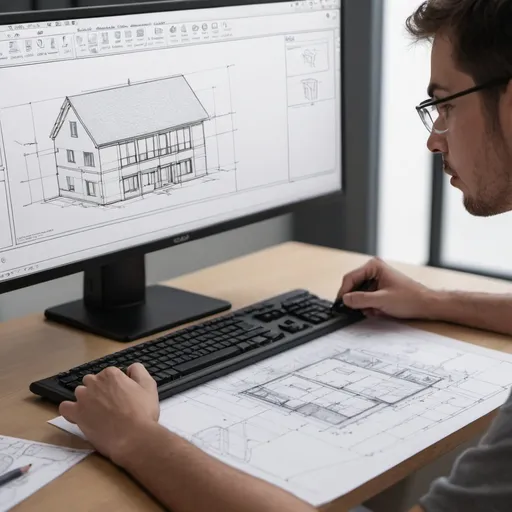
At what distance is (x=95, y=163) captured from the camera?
4.71 ft

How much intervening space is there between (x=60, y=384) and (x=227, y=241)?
1518mm

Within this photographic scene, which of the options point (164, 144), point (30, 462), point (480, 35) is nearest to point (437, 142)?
point (480, 35)

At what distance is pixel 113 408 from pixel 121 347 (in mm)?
327

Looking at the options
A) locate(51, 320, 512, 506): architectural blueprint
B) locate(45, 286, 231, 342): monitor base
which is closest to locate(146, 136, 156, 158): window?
locate(45, 286, 231, 342): monitor base

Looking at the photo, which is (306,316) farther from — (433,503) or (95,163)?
(433,503)

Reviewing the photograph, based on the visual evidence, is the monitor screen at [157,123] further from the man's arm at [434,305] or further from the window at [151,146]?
the man's arm at [434,305]

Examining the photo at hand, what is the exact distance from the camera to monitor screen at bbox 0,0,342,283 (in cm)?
136

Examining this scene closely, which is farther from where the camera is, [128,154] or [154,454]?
[128,154]

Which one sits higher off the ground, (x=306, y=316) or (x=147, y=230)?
(x=147, y=230)

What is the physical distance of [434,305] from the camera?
1571 millimetres

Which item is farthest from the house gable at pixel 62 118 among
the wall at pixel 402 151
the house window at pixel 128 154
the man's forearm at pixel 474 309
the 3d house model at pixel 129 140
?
the wall at pixel 402 151

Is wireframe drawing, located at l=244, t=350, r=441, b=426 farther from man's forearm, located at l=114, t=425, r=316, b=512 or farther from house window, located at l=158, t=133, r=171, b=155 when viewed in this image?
house window, located at l=158, t=133, r=171, b=155

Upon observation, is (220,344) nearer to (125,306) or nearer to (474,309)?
(125,306)

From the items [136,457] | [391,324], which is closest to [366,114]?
[391,324]
